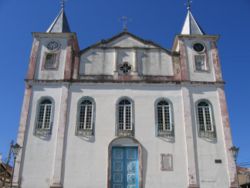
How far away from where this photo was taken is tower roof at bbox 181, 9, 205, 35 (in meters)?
24.0

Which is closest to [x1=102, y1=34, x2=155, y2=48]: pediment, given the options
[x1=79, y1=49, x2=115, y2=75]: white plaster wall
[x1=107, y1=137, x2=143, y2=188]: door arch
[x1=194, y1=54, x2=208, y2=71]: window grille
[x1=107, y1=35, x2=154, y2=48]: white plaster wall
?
[x1=107, y1=35, x2=154, y2=48]: white plaster wall

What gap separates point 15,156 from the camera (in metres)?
18.4

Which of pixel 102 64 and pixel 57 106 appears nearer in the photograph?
pixel 57 106

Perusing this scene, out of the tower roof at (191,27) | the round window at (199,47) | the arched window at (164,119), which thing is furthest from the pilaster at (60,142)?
the tower roof at (191,27)

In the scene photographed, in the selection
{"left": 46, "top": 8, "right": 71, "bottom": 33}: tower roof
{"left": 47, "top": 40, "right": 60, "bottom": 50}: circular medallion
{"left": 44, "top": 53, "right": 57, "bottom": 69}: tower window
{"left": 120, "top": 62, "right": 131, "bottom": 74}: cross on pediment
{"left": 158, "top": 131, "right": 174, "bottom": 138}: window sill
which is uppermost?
{"left": 46, "top": 8, "right": 71, "bottom": 33}: tower roof

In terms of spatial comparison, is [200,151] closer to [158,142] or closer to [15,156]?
[158,142]

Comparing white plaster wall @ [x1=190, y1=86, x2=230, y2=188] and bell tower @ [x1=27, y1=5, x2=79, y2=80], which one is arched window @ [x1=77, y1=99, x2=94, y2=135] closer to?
bell tower @ [x1=27, y1=5, x2=79, y2=80]

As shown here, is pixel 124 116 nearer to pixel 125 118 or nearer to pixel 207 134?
pixel 125 118

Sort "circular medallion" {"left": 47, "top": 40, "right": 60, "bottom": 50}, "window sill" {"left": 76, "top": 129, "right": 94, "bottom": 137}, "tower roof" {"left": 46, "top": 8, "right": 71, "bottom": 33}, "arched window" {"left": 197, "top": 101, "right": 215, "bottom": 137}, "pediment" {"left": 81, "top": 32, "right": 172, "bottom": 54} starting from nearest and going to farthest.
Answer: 1. "window sill" {"left": 76, "top": 129, "right": 94, "bottom": 137}
2. "arched window" {"left": 197, "top": 101, "right": 215, "bottom": 137}
3. "circular medallion" {"left": 47, "top": 40, "right": 60, "bottom": 50}
4. "pediment" {"left": 81, "top": 32, "right": 172, "bottom": 54}
5. "tower roof" {"left": 46, "top": 8, "right": 71, "bottom": 33}

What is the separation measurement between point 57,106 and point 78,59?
4.01 m

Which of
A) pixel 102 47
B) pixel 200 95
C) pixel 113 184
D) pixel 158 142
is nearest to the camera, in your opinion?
pixel 113 184

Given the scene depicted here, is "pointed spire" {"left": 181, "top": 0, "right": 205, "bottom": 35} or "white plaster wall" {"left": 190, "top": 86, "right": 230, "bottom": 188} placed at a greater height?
"pointed spire" {"left": 181, "top": 0, "right": 205, "bottom": 35}

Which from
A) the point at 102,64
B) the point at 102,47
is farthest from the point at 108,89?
the point at 102,47

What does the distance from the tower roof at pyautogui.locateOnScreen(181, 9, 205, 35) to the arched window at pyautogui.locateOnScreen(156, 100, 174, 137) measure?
667 cm
